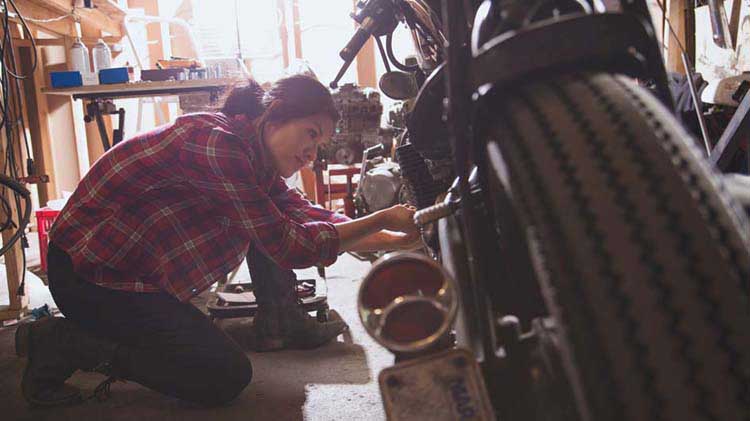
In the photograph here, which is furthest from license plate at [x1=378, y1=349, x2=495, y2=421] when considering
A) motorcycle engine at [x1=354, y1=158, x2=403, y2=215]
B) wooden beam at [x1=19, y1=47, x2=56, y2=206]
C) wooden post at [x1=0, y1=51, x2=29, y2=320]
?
wooden beam at [x1=19, y1=47, x2=56, y2=206]

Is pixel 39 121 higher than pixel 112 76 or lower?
lower

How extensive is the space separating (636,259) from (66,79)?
3.05m

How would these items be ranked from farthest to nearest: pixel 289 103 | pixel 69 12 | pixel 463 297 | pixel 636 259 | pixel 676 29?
pixel 69 12, pixel 676 29, pixel 289 103, pixel 463 297, pixel 636 259

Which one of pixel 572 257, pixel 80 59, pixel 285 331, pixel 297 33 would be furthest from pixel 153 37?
pixel 572 257

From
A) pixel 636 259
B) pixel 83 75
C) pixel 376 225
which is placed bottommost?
pixel 376 225

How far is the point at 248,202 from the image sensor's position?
4.52 ft

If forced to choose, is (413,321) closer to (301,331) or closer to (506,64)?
(506,64)

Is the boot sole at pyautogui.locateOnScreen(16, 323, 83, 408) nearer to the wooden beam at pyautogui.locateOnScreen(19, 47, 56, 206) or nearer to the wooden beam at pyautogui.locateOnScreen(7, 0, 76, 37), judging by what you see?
the wooden beam at pyautogui.locateOnScreen(7, 0, 76, 37)

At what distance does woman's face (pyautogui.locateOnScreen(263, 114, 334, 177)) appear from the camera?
151cm

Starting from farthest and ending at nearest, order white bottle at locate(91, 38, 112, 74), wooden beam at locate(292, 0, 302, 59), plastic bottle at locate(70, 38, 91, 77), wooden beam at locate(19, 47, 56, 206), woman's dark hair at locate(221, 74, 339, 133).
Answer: wooden beam at locate(292, 0, 302, 59) → wooden beam at locate(19, 47, 56, 206) → white bottle at locate(91, 38, 112, 74) → plastic bottle at locate(70, 38, 91, 77) → woman's dark hair at locate(221, 74, 339, 133)

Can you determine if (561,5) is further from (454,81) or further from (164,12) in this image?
(164,12)

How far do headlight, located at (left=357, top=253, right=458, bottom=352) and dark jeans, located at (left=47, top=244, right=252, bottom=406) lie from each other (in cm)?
97

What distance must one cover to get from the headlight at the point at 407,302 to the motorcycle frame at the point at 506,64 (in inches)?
2.9

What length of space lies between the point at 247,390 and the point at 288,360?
24 centimetres
